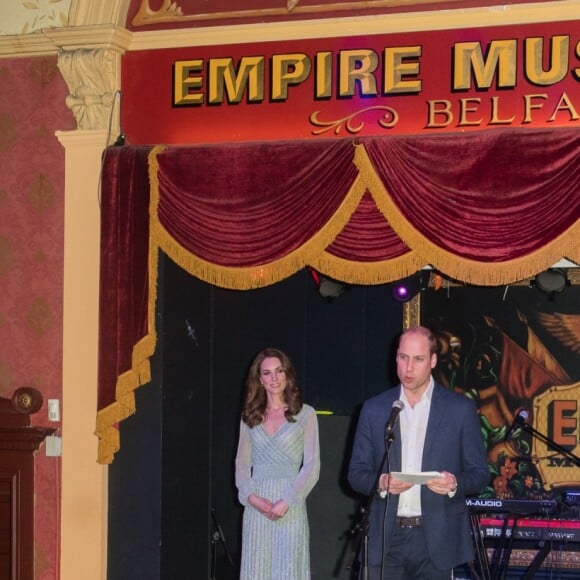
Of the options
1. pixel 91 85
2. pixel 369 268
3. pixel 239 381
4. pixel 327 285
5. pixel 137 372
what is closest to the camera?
pixel 369 268

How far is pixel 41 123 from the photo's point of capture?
23.7 feet

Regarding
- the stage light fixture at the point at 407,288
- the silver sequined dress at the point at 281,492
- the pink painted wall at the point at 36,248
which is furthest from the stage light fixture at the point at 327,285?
the silver sequined dress at the point at 281,492

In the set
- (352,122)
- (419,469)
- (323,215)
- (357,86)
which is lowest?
(419,469)

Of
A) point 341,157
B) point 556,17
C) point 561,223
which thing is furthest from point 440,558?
point 556,17

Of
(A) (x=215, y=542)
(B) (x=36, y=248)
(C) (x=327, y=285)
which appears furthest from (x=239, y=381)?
(B) (x=36, y=248)

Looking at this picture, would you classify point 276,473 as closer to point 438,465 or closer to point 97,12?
point 438,465

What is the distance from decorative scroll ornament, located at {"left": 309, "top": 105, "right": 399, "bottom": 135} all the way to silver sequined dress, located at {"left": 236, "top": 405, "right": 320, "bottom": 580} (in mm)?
1650

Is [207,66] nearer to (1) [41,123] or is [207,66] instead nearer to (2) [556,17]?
(1) [41,123]

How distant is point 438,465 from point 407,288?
3.38 metres

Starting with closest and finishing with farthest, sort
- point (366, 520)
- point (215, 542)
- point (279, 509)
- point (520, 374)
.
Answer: point (366, 520), point (279, 509), point (215, 542), point (520, 374)

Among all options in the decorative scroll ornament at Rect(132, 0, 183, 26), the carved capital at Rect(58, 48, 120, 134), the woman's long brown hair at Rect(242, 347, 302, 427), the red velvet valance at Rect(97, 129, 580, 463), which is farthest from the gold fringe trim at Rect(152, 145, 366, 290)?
the decorative scroll ornament at Rect(132, 0, 183, 26)

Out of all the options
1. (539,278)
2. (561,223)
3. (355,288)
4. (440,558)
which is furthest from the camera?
(355,288)

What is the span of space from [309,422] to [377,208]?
48.9 inches

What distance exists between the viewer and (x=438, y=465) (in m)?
5.15
